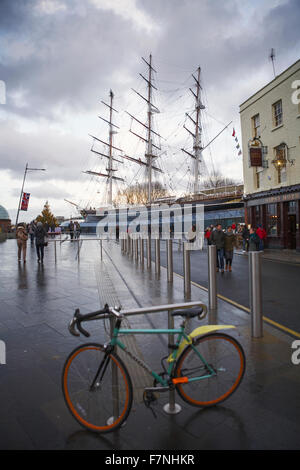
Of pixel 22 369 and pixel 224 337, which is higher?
pixel 224 337

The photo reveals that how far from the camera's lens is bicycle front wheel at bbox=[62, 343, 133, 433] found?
262cm

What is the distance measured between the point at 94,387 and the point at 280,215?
20998 millimetres

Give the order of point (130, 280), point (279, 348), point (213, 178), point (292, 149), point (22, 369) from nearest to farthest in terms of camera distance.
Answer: point (22, 369), point (279, 348), point (130, 280), point (292, 149), point (213, 178)

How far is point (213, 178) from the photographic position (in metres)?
78.4

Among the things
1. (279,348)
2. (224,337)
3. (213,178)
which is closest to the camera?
(224,337)

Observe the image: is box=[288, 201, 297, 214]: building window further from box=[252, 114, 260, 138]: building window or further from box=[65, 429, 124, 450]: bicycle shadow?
box=[65, 429, 124, 450]: bicycle shadow

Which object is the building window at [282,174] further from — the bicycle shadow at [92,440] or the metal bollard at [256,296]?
the bicycle shadow at [92,440]

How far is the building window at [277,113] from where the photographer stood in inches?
831

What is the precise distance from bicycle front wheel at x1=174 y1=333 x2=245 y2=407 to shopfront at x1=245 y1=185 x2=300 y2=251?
18300mm

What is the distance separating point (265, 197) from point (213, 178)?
57519 millimetres

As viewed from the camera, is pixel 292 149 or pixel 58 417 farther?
pixel 292 149

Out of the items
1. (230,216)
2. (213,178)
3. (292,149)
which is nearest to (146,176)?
(213,178)
